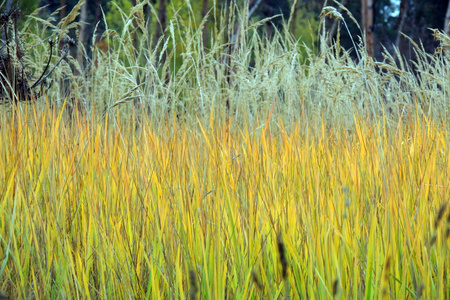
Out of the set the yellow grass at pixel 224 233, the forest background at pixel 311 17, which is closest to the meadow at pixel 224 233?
the yellow grass at pixel 224 233

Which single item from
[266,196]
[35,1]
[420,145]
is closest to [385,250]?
[266,196]

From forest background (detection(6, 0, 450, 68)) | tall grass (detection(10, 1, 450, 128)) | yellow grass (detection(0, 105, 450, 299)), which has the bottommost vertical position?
yellow grass (detection(0, 105, 450, 299))

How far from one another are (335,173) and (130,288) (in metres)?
0.67

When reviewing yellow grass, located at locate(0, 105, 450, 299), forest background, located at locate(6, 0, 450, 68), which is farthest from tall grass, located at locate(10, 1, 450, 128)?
forest background, located at locate(6, 0, 450, 68)

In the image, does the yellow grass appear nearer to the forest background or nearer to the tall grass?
the tall grass

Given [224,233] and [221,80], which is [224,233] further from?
[221,80]

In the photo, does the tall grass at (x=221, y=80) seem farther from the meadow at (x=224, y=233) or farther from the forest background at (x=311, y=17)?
the forest background at (x=311, y=17)

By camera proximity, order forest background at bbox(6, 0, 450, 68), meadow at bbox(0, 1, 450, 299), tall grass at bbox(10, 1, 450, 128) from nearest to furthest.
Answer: meadow at bbox(0, 1, 450, 299) → tall grass at bbox(10, 1, 450, 128) → forest background at bbox(6, 0, 450, 68)

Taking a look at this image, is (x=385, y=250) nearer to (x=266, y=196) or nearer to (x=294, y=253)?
(x=294, y=253)

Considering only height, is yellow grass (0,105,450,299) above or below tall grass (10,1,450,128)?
below

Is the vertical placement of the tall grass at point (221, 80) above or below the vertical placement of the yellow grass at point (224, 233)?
above

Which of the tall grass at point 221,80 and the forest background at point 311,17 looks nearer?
the tall grass at point 221,80

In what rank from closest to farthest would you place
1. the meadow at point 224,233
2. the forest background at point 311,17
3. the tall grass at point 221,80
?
the meadow at point 224,233
the tall grass at point 221,80
the forest background at point 311,17

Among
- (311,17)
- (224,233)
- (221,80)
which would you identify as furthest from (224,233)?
(311,17)
